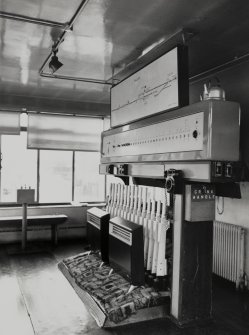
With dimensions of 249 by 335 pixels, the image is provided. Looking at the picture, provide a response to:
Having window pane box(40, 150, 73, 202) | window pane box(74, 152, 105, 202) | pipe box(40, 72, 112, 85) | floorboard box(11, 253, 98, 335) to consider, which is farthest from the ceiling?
floorboard box(11, 253, 98, 335)

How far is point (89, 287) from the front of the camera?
4.36 m

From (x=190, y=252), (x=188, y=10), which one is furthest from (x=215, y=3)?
(x=190, y=252)

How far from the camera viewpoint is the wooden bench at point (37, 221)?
23.0 feet

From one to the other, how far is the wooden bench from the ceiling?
2.77 metres

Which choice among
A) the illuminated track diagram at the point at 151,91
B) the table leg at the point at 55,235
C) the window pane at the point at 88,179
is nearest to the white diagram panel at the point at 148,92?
the illuminated track diagram at the point at 151,91

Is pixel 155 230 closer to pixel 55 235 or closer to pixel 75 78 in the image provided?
pixel 75 78

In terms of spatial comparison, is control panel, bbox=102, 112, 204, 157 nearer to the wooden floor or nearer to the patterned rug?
the patterned rug

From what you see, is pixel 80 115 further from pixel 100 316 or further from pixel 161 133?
pixel 100 316

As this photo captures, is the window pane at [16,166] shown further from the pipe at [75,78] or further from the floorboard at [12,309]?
the pipe at [75,78]

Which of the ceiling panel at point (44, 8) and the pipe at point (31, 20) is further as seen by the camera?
the pipe at point (31, 20)

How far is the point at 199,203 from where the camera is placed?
369 cm

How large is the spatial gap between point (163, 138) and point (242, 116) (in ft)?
4.01

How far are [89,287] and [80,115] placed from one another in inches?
187

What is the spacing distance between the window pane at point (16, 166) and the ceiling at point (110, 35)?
2051mm
